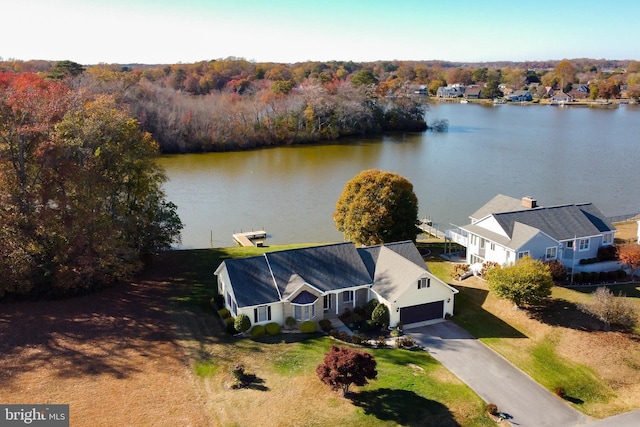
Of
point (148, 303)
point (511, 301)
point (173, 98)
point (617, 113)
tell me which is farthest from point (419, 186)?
point (617, 113)

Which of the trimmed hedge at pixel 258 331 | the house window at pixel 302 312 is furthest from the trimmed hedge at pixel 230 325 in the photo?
the house window at pixel 302 312

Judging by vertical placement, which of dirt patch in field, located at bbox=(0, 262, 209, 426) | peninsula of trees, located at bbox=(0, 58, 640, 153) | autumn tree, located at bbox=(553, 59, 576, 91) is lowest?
dirt patch in field, located at bbox=(0, 262, 209, 426)

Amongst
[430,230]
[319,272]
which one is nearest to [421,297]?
[319,272]

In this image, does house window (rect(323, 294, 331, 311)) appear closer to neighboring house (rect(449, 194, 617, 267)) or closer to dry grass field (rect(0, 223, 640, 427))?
dry grass field (rect(0, 223, 640, 427))

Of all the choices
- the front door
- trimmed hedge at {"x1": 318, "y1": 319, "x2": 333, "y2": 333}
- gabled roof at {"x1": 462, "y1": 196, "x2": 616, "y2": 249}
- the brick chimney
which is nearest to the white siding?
the front door

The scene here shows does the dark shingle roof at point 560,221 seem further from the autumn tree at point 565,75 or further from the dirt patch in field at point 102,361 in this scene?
the autumn tree at point 565,75

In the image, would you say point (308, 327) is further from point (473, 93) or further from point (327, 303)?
point (473, 93)

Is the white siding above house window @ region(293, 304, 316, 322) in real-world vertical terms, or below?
above
